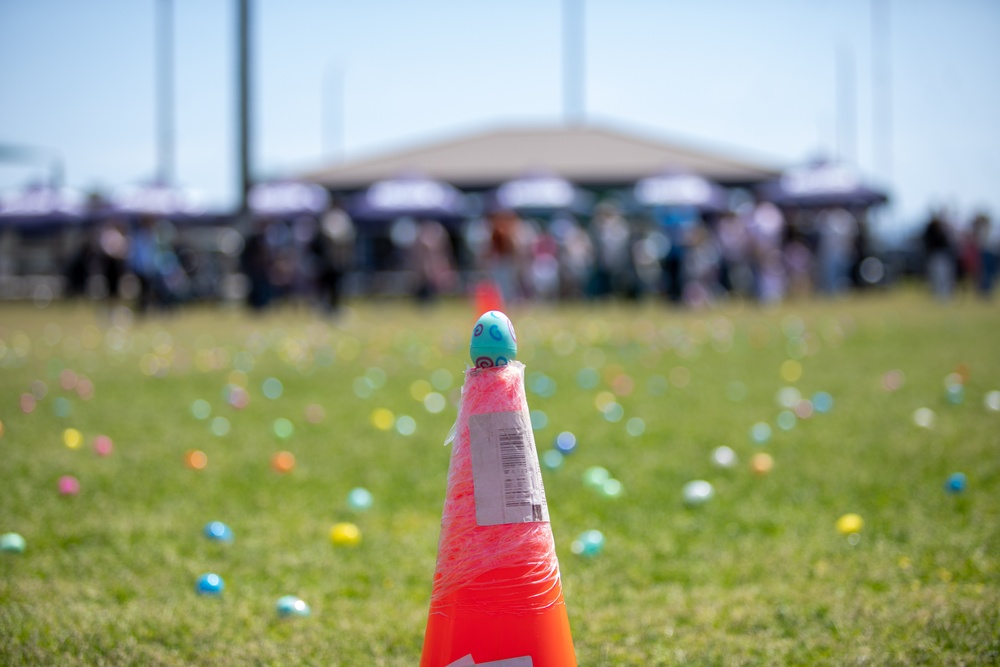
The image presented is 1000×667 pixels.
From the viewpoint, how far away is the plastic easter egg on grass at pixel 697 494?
495 cm

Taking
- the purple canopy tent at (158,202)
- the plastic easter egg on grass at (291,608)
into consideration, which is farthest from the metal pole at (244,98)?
the plastic easter egg on grass at (291,608)

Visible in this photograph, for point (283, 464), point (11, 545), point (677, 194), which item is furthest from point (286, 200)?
point (11, 545)

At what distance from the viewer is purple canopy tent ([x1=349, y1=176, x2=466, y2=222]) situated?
26484 millimetres

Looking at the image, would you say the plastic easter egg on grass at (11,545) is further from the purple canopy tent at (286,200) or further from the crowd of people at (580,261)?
the purple canopy tent at (286,200)

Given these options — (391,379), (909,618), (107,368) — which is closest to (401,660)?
(909,618)

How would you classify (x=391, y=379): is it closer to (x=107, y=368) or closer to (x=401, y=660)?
(x=107, y=368)

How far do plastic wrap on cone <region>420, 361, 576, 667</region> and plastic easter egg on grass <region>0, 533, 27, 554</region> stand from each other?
2.49 metres

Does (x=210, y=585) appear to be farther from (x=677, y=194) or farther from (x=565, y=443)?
(x=677, y=194)

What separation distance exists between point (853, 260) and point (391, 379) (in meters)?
20.1

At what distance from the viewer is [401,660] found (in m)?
3.15

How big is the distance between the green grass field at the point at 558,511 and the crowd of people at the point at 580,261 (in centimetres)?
904

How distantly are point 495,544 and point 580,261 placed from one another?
861 inches

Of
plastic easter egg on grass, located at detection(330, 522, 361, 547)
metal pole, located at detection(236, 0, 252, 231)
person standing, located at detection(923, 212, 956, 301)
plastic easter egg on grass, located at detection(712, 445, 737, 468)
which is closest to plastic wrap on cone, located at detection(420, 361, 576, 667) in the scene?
plastic easter egg on grass, located at detection(330, 522, 361, 547)

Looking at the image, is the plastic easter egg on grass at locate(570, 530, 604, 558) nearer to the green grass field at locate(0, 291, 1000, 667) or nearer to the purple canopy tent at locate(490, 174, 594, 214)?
the green grass field at locate(0, 291, 1000, 667)
